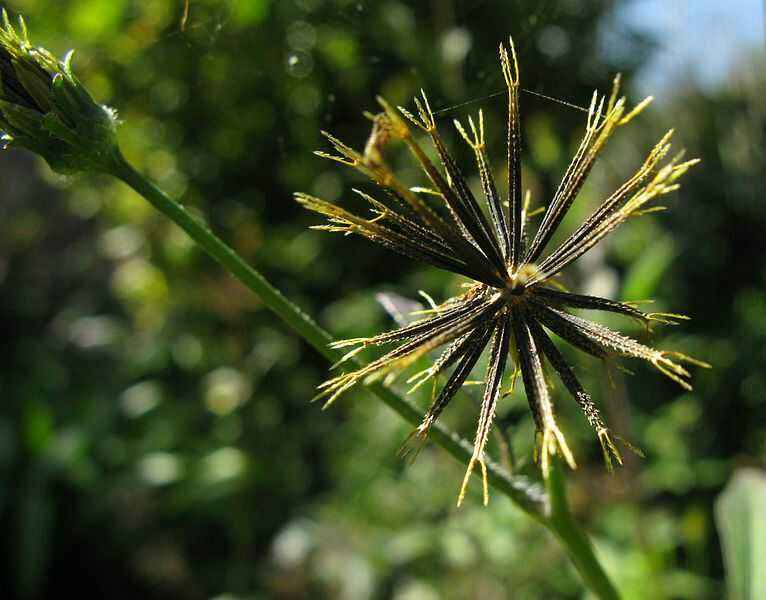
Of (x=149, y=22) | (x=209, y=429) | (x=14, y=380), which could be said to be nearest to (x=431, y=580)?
(x=209, y=429)

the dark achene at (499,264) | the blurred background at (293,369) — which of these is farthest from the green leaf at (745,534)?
the dark achene at (499,264)

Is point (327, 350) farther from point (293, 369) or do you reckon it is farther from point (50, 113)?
point (293, 369)

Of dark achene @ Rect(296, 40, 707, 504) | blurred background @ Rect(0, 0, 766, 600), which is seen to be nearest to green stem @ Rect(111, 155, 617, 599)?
dark achene @ Rect(296, 40, 707, 504)

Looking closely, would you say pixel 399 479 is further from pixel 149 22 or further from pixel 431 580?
pixel 149 22

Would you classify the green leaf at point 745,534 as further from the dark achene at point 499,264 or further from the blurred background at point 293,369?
the dark achene at point 499,264

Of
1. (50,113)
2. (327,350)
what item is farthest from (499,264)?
(50,113)
